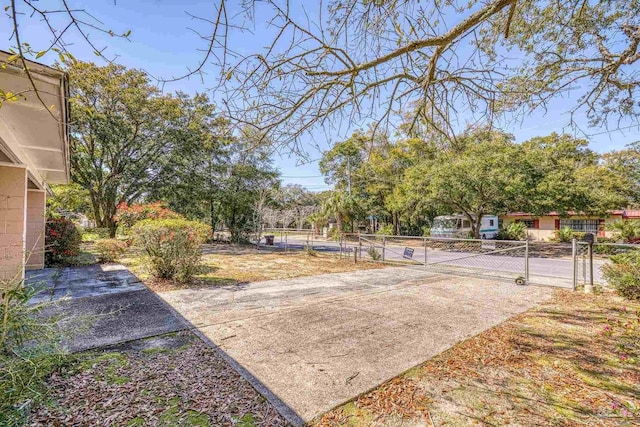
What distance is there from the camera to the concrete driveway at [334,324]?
8.84 feet

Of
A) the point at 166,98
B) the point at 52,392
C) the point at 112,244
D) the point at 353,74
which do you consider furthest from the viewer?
the point at 166,98

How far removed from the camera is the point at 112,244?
9820mm

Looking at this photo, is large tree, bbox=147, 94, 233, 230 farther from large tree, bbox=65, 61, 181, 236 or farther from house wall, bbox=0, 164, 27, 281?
house wall, bbox=0, 164, 27, 281

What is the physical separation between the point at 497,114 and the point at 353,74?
6.74ft

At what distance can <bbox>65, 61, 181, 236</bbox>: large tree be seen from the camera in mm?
13438

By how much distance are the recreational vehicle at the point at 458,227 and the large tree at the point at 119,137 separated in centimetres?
1746

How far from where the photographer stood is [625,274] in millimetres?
5617

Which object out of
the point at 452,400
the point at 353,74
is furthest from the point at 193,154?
the point at 452,400

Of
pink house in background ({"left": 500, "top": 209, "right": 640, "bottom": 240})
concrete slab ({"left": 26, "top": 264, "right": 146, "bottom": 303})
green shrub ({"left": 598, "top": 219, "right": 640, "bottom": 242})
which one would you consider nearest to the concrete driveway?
concrete slab ({"left": 26, "top": 264, "right": 146, "bottom": 303})

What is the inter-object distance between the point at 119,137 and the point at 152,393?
15349 millimetres

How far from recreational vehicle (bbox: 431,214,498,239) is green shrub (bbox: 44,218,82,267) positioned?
64.0 ft

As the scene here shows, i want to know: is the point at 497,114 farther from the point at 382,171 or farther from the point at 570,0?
the point at 382,171

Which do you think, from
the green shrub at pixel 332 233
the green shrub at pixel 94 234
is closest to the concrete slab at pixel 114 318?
the green shrub at pixel 94 234

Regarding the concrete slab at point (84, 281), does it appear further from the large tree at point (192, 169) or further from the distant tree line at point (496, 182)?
the large tree at point (192, 169)
